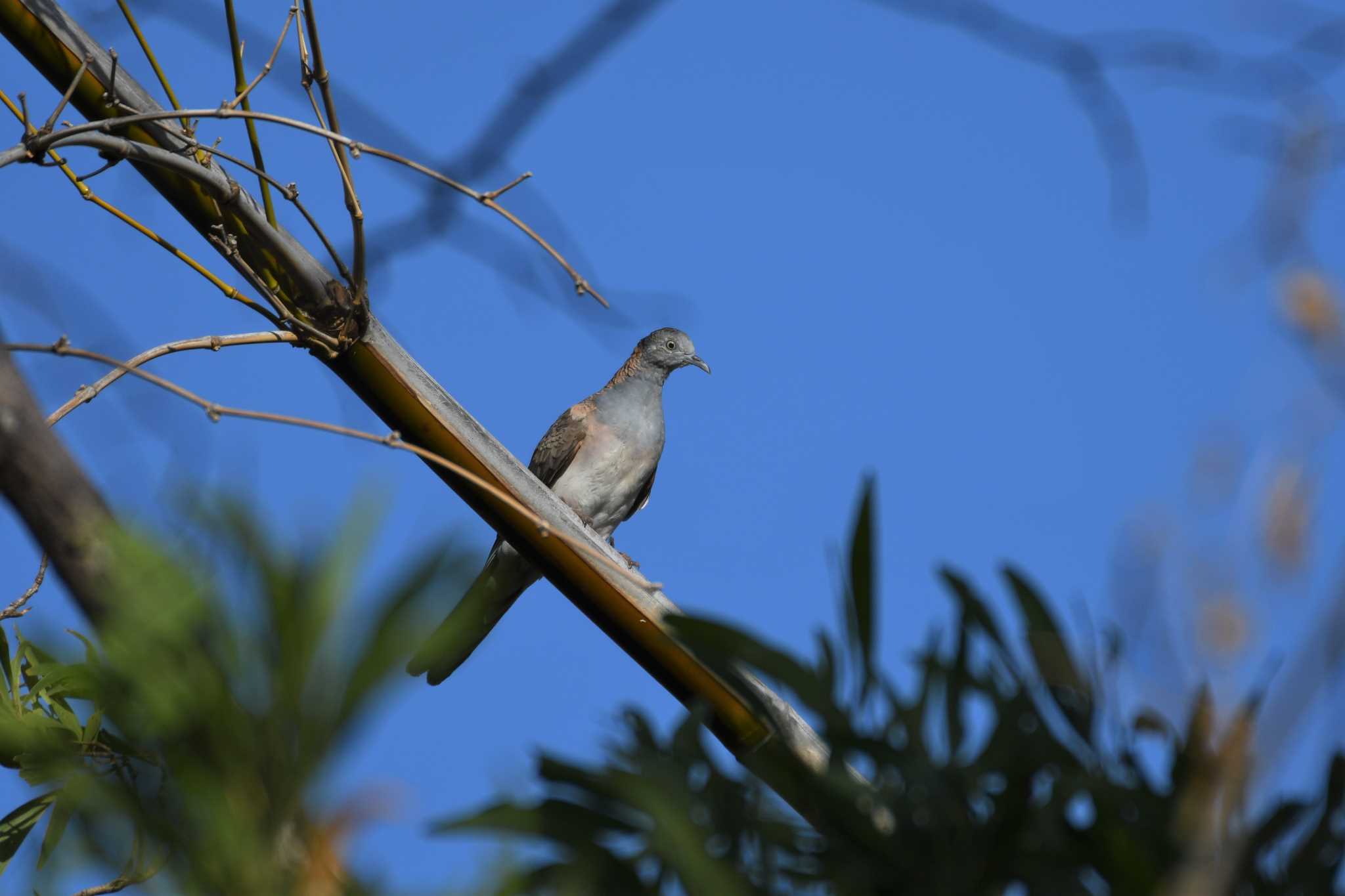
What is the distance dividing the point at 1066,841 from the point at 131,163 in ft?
5.62

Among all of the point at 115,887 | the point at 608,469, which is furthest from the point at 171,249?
the point at 608,469

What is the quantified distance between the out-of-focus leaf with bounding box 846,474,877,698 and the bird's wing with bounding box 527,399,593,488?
5240 mm

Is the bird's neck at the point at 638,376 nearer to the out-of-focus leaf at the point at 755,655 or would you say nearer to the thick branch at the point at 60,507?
the out-of-focus leaf at the point at 755,655

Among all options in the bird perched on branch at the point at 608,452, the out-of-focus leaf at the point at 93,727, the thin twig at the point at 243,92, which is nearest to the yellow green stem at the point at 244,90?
the thin twig at the point at 243,92

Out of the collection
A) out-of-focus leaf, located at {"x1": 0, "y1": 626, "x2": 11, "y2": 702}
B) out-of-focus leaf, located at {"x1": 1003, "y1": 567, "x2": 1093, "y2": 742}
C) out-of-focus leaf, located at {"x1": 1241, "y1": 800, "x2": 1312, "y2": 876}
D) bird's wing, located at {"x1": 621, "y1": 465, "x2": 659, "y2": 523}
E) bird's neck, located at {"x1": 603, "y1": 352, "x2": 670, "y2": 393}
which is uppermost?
bird's neck, located at {"x1": 603, "y1": 352, "x2": 670, "y2": 393}

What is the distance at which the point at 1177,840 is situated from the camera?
1.27m

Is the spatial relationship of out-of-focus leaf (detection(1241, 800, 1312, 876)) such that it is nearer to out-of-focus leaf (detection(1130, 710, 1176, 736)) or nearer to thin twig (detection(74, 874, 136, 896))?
out-of-focus leaf (detection(1130, 710, 1176, 736))

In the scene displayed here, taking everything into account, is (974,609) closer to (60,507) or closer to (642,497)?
(60,507)

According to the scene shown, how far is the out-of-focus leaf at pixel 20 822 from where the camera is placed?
2242mm

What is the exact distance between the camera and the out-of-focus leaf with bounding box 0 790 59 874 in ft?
7.36

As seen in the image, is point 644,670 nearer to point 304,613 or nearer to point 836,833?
point 836,833

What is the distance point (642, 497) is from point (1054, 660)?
Answer: 5477mm

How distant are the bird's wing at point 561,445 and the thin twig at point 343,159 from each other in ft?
14.9

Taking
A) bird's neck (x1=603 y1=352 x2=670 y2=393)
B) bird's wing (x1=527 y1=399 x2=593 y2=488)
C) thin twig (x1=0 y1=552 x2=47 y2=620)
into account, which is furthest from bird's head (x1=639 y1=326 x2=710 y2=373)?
thin twig (x1=0 y1=552 x2=47 y2=620)
